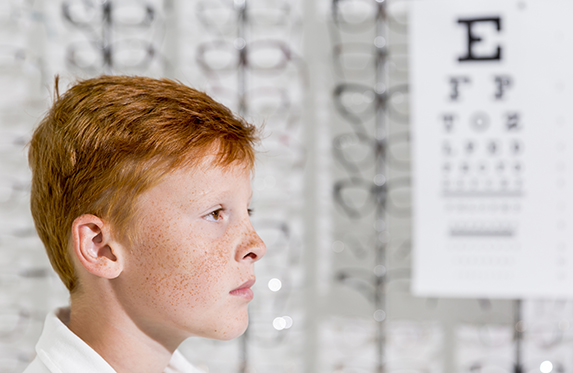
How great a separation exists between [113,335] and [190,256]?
14 centimetres

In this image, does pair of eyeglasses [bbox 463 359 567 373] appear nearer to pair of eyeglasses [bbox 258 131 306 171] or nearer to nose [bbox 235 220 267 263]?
pair of eyeglasses [bbox 258 131 306 171]

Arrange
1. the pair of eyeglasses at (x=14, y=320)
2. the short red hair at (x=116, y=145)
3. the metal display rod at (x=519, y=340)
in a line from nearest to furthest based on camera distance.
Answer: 1. the short red hair at (x=116, y=145)
2. the metal display rod at (x=519, y=340)
3. the pair of eyeglasses at (x=14, y=320)

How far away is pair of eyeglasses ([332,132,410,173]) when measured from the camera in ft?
4.99

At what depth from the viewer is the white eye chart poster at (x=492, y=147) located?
134 cm

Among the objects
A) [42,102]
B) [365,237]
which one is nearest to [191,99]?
[365,237]

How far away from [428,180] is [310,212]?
372 mm

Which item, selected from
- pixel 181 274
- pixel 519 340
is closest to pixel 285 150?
pixel 519 340

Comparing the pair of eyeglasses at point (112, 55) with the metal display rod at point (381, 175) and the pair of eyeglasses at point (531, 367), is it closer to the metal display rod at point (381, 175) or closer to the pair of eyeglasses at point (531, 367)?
the metal display rod at point (381, 175)

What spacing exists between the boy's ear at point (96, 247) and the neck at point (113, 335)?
1.7 inches

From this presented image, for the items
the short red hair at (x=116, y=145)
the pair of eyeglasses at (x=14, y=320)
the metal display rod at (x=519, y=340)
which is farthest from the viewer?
the pair of eyeglasses at (x=14, y=320)

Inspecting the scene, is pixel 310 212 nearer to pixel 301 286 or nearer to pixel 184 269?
pixel 301 286

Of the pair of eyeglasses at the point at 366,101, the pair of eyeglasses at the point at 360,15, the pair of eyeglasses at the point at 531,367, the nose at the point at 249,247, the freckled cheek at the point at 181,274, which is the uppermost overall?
the pair of eyeglasses at the point at 360,15

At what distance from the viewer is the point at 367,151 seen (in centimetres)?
152

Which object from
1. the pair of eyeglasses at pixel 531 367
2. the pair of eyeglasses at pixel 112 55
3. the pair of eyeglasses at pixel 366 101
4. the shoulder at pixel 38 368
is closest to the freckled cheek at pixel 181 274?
the shoulder at pixel 38 368
